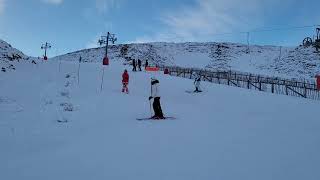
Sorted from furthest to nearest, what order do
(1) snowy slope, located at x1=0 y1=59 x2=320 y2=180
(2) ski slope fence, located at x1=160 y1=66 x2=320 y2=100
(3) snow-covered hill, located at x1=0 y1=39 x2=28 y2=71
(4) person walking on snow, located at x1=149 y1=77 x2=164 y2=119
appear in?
(3) snow-covered hill, located at x1=0 y1=39 x2=28 y2=71 → (2) ski slope fence, located at x1=160 y1=66 x2=320 y2=100 → (4) person walking on snow, located at x1=149 y1=77 x2=164 y2=119 → (1) snowy slope, located at x1=0 y1=59 x2=320 y2=180

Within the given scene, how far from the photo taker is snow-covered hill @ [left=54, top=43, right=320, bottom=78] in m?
81.9

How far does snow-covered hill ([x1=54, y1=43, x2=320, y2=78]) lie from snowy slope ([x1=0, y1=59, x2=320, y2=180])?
57308mm

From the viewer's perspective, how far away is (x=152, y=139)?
39.0 feet

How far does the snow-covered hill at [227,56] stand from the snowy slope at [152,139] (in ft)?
188

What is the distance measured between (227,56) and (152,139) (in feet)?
313

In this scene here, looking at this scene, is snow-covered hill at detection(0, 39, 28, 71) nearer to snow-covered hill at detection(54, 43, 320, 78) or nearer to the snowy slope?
the snowy slope

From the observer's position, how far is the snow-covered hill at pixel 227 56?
81.9m

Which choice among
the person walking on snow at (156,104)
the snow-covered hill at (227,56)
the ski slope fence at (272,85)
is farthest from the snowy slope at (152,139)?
the snow-covered hill at (227,56)

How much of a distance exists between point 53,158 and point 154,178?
9.98ft

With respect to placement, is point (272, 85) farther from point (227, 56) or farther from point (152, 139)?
point (227, 56)

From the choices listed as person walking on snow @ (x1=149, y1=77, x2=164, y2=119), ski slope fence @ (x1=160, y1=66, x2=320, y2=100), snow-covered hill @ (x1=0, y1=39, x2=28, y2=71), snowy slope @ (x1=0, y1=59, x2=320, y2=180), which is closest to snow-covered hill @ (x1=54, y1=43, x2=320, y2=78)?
ski slope fence @ (x1=160, y1=66, x2=320, y2=100)

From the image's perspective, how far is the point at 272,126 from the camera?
14438 mm

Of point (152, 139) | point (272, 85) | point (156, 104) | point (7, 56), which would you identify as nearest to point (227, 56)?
point (7, 56)

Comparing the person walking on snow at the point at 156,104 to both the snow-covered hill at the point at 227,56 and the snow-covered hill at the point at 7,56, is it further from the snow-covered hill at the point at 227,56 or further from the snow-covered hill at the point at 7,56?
the snow-covered hill at the point at 227,56
